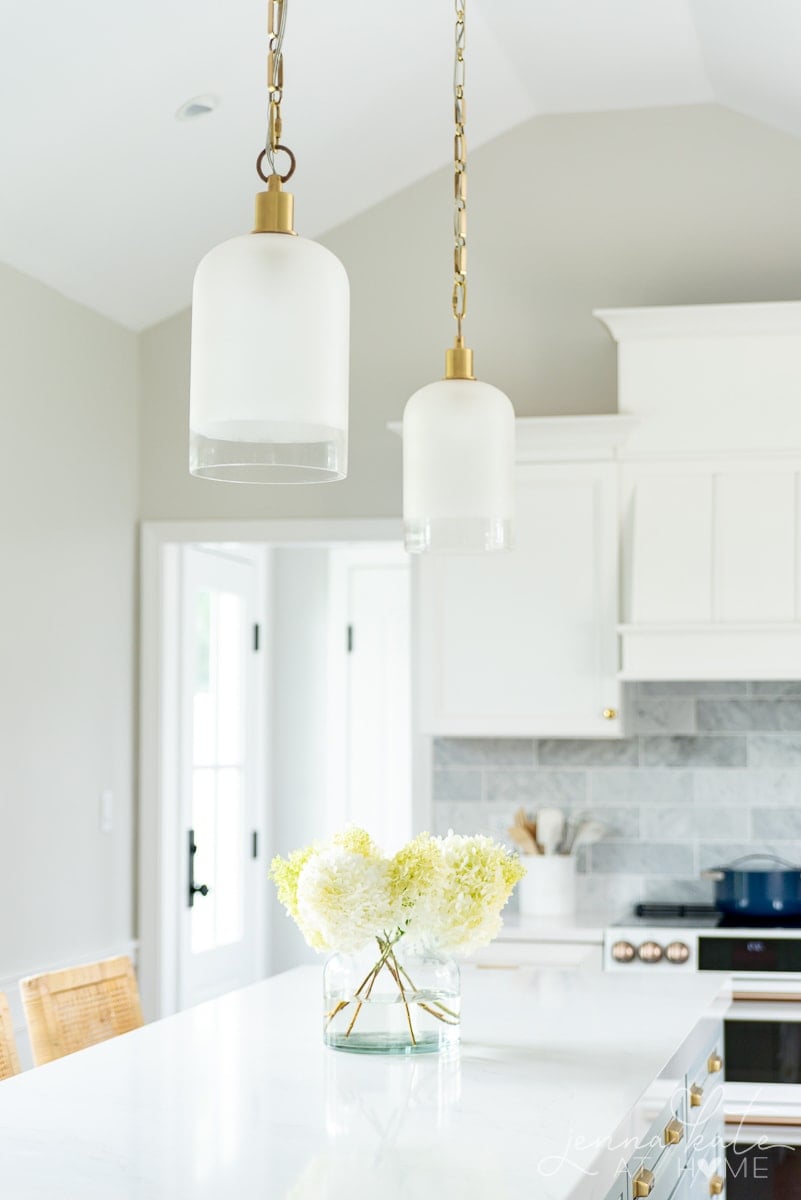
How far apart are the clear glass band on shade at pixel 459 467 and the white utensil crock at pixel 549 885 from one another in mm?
2197

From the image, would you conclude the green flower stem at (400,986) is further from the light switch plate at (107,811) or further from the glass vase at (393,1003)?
the light switch plate at (107,811)

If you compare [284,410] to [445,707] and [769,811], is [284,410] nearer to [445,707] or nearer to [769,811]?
[445,707]

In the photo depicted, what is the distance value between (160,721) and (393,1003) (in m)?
2.65

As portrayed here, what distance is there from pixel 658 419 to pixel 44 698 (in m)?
1.89

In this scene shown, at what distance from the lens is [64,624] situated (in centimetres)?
421

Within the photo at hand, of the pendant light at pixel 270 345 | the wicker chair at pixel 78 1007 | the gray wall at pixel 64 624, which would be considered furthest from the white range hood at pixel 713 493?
the pendant light at pixel 270 345

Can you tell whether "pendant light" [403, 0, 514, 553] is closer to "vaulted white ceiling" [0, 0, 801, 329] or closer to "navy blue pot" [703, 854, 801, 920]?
"vaulted white ceiling" [0, 0, 801, 329]

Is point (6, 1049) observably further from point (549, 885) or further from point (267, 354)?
point (549, 885)

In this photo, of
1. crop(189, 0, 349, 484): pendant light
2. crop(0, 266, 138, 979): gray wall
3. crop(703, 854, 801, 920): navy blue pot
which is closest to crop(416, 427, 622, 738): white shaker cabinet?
crop(703, 854, 801, 920): navy blue pot

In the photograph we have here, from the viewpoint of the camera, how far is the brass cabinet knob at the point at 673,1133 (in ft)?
7.16

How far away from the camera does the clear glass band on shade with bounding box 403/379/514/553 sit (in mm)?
2156

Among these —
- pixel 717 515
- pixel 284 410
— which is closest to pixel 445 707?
pixel 717 515

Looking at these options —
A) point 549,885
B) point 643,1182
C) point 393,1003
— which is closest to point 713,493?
point 549,885

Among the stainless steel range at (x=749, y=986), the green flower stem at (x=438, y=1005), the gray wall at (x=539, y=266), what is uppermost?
the gray wall at (x=539, y=266)
